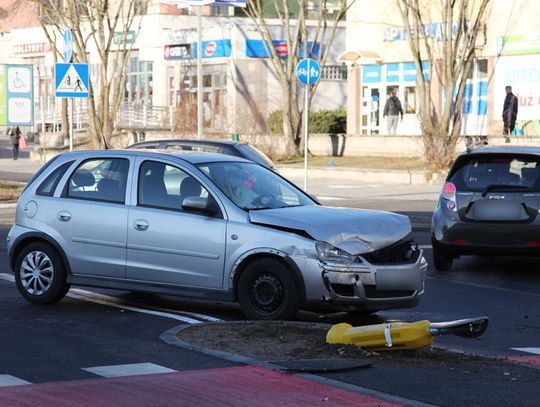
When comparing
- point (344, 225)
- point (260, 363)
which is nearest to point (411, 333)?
point (260, 363)

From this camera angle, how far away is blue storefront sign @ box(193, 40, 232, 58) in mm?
60062

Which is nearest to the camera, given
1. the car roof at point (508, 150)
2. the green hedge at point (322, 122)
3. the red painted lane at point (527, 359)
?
the red painted lane at point (527, 359)

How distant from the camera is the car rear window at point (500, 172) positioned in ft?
46.3

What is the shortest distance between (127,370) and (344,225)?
280cm

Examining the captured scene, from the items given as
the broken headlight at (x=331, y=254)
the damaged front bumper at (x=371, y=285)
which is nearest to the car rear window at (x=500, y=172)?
the damaged front bumper at (x=371, y=285)

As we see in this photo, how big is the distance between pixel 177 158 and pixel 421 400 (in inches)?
176

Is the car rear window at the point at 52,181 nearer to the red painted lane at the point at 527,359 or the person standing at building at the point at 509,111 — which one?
the red painted lane at the point at 527,359

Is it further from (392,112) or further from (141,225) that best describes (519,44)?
(141,225)

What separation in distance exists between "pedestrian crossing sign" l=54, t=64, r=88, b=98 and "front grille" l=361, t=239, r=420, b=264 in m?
13.2

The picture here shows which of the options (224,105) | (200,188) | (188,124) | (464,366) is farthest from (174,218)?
(224,105)

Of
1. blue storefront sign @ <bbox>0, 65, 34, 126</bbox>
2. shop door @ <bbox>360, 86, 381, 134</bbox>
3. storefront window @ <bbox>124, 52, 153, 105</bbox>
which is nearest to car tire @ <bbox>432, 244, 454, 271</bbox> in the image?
blue storefront sign @ <bbox>0, 65, 34, 126</bbox>

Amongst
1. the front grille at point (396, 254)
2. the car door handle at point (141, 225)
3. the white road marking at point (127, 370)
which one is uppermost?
the car door handle at point (141, 225)

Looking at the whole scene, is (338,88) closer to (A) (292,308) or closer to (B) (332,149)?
(B) (332,149)

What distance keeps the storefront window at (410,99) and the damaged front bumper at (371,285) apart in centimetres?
3611
